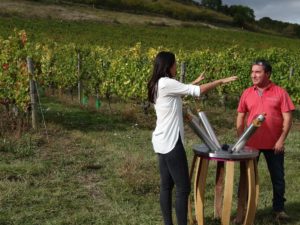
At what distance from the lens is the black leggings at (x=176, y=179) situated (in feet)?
14.8

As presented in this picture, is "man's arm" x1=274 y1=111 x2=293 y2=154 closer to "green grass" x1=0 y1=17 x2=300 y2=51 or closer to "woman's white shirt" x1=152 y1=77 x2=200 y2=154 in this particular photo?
"woman's white shirt" x1=152 y1=77 x2=200 y2=154

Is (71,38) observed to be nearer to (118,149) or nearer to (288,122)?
(118,149)

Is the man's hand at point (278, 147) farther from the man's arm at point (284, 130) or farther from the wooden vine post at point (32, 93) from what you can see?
the wooden vine post at point (32, 93)

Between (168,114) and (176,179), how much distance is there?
1.93 ft

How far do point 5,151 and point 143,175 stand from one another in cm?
273

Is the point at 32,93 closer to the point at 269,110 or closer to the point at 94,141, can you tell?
the point at 94,141

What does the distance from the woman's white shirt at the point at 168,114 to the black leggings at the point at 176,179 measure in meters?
0.07

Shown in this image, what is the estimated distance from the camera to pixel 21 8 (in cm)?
5328

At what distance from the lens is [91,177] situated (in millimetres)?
7141

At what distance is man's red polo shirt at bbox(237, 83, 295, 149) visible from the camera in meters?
5.12

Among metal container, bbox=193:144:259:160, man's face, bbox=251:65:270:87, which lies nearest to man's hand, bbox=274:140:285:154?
metal container, bbox=193:144:259:160

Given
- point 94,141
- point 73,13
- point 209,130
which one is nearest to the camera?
point 209,130

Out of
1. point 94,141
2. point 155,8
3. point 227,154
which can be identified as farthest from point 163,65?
point 155,8

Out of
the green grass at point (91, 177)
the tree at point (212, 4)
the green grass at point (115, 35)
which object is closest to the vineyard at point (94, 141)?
the green grass at point (91, 177)
